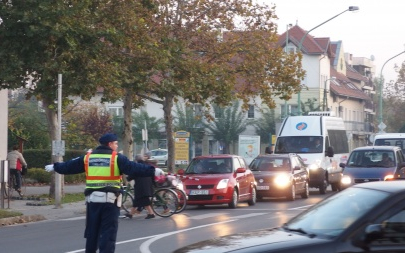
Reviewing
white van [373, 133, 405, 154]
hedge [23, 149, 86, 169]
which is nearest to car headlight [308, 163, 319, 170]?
white van [373, 133, 405, 154]

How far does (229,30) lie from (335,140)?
6137 mm

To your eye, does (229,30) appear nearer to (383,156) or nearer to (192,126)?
(383,156)

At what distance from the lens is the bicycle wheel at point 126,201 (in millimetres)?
24112

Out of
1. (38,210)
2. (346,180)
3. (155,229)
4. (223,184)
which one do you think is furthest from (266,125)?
(155,229)

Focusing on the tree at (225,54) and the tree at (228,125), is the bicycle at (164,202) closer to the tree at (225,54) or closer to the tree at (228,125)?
the tree at (225,54)

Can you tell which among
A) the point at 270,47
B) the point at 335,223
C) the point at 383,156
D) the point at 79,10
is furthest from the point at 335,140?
the point at 335,223

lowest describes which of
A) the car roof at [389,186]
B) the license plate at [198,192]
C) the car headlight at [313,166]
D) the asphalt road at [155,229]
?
the asphalt road at [155,229]

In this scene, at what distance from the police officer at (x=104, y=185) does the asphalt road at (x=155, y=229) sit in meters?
3.36

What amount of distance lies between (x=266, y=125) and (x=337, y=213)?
228ft

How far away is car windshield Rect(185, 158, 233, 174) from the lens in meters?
26.8

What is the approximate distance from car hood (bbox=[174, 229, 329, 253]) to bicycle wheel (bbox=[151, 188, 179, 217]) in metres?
14.3

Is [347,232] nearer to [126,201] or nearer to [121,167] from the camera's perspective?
[121,167]

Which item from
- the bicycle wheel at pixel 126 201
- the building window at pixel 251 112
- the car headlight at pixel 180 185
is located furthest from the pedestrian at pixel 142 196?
the building window at pixel 251 112

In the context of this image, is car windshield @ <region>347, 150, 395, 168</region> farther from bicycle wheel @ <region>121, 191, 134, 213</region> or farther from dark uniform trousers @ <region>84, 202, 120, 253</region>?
dark uniform trousers @ <region>84, 202, 120, 253</region>
